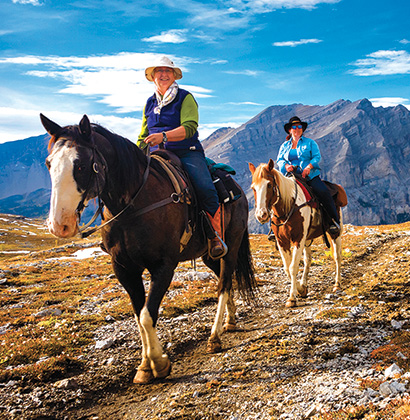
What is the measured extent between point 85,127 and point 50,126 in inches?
20.8

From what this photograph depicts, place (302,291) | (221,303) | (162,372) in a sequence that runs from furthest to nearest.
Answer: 1. (302,291)
2. (221,303)
3. (162,372)

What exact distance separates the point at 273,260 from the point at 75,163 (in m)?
18.0

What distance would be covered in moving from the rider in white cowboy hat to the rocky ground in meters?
2.32

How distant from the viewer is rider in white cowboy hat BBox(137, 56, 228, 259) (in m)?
7.02

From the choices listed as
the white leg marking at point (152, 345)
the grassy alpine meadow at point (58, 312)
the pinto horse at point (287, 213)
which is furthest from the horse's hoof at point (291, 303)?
the white leg marking at point (152, 345)

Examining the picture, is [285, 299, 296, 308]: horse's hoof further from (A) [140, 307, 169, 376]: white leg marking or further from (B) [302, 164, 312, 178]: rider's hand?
(A) [140, 307, 169, 376]: white leg marking

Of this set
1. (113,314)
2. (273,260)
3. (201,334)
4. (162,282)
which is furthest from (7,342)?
(273,260)

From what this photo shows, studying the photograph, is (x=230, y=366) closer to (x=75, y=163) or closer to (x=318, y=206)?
(x=75, y=163)

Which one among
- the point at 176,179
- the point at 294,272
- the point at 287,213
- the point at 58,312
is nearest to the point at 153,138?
the point at 176,179

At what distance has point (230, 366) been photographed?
6.30m

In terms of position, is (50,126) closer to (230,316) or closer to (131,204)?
(131,204)

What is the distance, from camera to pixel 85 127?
4785 millimetres

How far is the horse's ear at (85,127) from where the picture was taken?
15.5 ft

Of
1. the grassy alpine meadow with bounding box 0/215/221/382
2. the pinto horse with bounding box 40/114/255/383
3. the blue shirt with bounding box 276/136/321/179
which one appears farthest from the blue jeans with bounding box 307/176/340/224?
the pinto horse with bounding box 40/114/255/383
